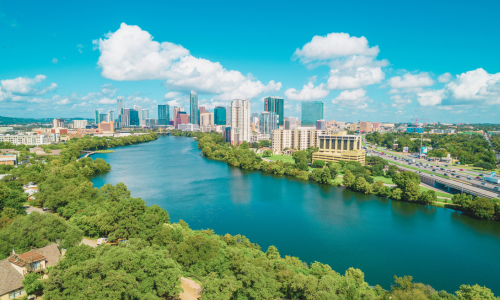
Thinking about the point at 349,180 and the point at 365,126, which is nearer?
the point at 349,180

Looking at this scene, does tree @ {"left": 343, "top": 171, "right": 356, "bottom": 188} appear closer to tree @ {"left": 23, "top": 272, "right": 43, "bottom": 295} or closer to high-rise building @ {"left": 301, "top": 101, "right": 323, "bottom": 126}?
tree @ {"left": 23, "top": 272, "right": 43, "bottom": 295}

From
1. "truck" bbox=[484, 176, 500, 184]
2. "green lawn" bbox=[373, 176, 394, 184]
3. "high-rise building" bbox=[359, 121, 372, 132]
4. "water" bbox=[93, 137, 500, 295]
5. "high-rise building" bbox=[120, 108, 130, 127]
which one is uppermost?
"high-rise building" bbox=[120, 108, 130, 127]

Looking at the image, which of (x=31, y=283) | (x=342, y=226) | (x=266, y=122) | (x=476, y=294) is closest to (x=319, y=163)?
(x=342, y=226)

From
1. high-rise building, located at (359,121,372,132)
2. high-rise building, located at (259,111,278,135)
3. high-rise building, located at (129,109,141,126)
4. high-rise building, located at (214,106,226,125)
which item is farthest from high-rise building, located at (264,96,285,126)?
high-rise building, located at (129,109,141,126)

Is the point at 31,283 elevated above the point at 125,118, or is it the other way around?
the point at 125,118

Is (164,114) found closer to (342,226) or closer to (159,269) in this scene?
(342,226)

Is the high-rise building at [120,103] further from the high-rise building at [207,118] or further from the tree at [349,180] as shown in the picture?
the tree at [349,180]

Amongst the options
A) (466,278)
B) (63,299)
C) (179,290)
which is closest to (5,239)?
(63,299)
